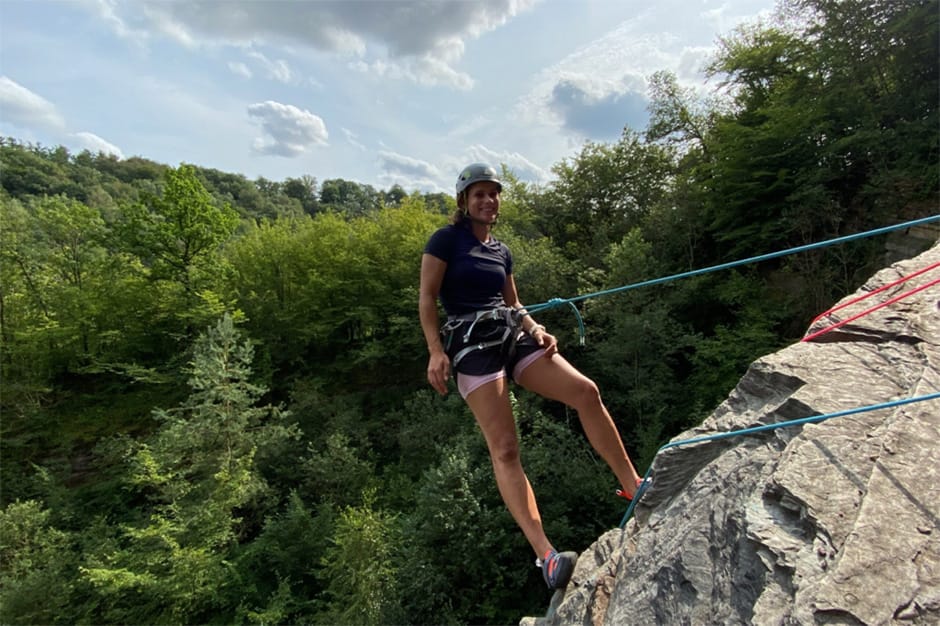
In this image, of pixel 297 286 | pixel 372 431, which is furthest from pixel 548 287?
pixel 297 286

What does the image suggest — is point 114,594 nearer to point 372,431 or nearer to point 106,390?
point 372,431

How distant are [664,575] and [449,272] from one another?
156 centimetres

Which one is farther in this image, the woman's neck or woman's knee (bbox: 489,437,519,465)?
the woman's neck

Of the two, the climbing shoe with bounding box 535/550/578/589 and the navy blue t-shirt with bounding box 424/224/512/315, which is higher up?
the navy blue t-shirt with bounding box 424/224/512/315

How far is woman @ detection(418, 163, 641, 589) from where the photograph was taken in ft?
7.20

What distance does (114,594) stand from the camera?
11.2 metres

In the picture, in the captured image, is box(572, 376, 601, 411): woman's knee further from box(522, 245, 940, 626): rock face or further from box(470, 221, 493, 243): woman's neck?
box(470, 221, 493, 243): woman's neck

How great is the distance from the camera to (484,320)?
87.9 inches

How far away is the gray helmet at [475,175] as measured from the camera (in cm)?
229

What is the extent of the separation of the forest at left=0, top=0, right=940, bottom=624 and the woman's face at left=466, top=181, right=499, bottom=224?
27.8ft

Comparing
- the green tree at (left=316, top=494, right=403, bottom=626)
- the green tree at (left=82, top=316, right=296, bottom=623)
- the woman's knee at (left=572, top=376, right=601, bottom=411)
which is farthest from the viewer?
the green tree at (left=82, top=316, right=296, bottom=623)

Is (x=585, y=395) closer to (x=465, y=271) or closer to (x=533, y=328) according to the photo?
(x=533, y=328)

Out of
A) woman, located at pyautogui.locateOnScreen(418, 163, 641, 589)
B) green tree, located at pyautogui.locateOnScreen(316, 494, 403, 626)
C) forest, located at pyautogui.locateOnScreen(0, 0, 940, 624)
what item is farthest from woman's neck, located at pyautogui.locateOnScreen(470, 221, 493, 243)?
green tree, located at pyautogui.locateOnScreen(316, 494, 403, 626)

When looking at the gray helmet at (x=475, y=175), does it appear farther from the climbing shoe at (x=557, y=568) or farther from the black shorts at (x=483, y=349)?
the climbing shoe at (x=557, y=568)
